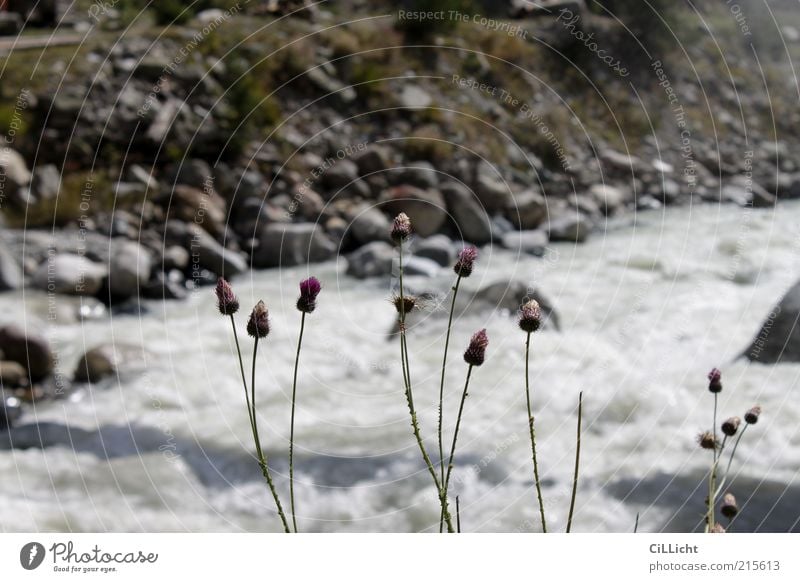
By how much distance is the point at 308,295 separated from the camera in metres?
1.31

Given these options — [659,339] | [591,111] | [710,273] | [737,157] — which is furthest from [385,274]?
[737,157]

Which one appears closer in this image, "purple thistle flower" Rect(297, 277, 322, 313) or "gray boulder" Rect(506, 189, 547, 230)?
"purple thistle flower" Rect(297, 277, 322, 313)

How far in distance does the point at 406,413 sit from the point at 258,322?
3.03m

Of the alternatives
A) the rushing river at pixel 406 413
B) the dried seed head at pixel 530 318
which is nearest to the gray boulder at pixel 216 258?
the rushing river at pixel 406 413

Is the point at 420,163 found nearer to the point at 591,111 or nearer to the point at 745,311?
the point at 591,111

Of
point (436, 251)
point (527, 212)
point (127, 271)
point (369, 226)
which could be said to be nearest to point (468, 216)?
point (527, 212)

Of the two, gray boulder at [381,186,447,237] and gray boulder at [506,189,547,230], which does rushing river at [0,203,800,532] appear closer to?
gray boulder at [381,186,447,237]

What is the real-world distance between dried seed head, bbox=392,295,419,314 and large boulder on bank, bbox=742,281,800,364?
3.55 metres

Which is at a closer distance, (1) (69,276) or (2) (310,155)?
(1) (69,276)

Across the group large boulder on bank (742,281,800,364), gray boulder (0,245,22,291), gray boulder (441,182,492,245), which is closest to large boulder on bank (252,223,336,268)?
gray boulder (441,182,492,245)

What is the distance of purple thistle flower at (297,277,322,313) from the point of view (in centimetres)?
130

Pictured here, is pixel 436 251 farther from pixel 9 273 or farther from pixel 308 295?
pixel 308 295

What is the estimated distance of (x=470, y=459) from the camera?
12.5 ft

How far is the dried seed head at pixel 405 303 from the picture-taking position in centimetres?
128
